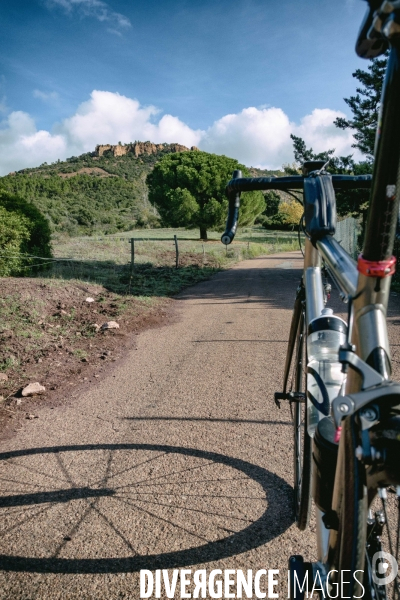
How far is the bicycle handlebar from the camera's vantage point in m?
1.88

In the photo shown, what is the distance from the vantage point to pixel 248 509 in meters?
2.57

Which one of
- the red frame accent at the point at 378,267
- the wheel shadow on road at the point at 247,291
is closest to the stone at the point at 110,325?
the wheel shadow on road at the point at 247,291

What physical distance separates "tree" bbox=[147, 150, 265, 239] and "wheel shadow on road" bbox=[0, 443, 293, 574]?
2966 cm

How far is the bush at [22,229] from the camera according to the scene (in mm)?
10484

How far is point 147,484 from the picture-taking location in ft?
9.43

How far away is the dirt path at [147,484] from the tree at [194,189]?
1120 inches

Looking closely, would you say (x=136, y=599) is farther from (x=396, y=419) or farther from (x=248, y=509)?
(x=396, y=419)

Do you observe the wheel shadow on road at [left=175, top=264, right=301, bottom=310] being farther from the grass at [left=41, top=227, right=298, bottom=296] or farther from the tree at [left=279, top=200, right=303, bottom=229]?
the tree at [left=279, top=200, right=303, bottom=229]

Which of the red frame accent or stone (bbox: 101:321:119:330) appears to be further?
stone (bbox: 101:321:119:330)

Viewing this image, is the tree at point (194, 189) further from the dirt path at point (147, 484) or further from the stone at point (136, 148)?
the stone at point (136, 148)

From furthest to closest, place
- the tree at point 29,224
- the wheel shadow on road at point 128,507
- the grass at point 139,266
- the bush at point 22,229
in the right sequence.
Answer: the grass at point 139,266
the tree at point 29,224
the bush at point 22,229
the wheel shadow on road at point 128,507

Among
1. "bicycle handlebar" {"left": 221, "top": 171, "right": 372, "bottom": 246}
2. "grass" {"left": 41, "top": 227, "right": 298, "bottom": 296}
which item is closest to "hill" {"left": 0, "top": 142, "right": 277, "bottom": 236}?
"grass" {"left": 41, "top": 227, "right": 298, "bottom": 296}

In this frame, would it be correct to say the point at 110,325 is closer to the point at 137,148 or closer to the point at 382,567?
the point at 382,567

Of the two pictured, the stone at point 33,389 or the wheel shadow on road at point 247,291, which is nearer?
the stone at point 33,389
